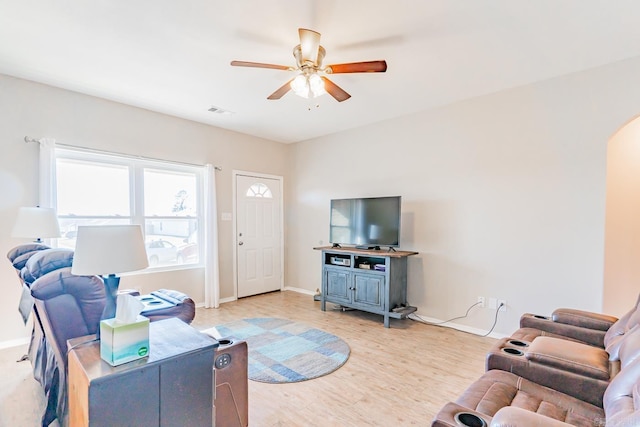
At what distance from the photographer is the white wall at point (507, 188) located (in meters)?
3.02


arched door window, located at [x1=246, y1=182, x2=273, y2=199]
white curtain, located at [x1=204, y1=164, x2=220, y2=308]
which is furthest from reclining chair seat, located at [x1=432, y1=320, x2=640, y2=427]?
arched door window, located at [x1=246, y1=182, x2=273, y2=199]

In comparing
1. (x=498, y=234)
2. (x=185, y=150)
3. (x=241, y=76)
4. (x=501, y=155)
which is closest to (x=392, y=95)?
(x=501, y=155)

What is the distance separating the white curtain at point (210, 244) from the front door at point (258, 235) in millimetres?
516

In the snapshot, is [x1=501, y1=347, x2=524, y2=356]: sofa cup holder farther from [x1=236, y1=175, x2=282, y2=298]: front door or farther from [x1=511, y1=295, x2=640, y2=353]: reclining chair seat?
[x1=236, y1=175, x2=282, y2=298]: front door

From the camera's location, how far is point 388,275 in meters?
3.88

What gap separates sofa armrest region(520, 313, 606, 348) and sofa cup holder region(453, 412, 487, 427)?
151 cm

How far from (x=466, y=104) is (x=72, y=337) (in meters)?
4.22

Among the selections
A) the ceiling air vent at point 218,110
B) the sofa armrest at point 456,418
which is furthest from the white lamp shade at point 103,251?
the ceiling air vent at point 218,110

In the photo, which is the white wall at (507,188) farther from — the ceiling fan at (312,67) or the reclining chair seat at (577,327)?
the ceiling fan at (312,67)

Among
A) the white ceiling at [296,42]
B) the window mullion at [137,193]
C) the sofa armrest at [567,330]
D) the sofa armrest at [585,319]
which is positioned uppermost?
the white ceiling at [296,42]

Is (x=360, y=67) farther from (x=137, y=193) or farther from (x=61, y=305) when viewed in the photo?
(x=137, y=193)

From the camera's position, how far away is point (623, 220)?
340 centimetres

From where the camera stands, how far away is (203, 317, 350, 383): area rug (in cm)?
271

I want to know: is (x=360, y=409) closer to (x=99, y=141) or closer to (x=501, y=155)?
(x=501, y=155)
